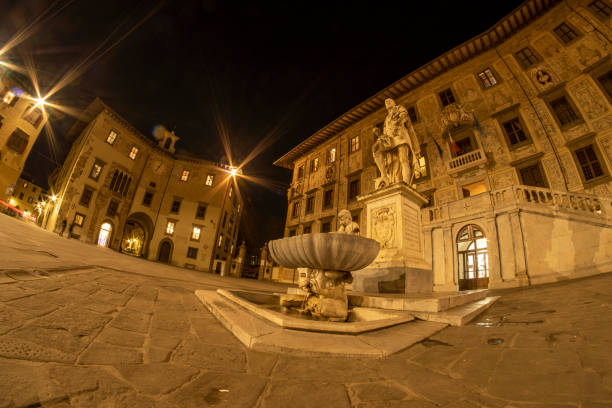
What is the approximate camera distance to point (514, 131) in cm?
1362

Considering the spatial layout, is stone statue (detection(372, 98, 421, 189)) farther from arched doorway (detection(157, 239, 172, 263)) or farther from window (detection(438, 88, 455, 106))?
arched doorway (detection(157, 239, 172, 263))

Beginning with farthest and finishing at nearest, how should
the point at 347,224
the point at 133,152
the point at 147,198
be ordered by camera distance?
the point at 147,198, the point at 133,152, the point at 347,224

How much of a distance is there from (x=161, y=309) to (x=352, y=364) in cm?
229

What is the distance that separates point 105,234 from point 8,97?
14853mm

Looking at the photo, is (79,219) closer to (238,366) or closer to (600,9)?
(238,366)

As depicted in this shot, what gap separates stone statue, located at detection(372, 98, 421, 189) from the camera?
669cm

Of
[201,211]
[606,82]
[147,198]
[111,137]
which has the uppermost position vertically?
[111,137]

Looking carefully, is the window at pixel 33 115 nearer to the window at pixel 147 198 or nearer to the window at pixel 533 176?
the window at pixel 147 198

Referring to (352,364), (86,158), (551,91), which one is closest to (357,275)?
(352,364)

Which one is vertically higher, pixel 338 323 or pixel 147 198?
pixel 147 198

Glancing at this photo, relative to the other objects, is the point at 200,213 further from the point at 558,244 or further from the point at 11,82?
the point at 558,244

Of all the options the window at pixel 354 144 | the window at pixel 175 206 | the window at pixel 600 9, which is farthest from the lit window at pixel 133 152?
the window at pixel 600 9

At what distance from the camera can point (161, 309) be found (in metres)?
2.79

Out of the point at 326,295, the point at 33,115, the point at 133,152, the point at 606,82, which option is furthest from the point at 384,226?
the point at 33,115
